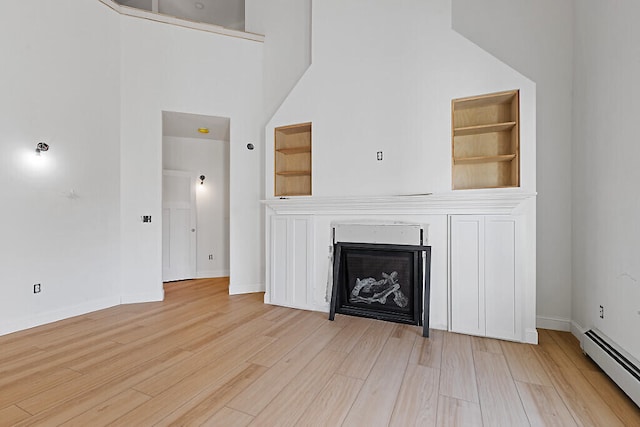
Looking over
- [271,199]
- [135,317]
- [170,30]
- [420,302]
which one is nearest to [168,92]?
[170,30]

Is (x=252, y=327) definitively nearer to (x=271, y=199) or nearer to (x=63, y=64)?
(x=271, y=199)

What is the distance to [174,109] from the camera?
4082 mm

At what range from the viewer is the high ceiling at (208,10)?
17.5 feet

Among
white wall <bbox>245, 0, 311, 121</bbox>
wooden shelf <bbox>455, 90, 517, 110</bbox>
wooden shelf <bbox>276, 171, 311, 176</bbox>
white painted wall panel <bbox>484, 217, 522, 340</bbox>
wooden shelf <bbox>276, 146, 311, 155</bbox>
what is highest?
white wall <bbox>245, 0, 311, 121</bbox>

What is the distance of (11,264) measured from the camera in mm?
2867

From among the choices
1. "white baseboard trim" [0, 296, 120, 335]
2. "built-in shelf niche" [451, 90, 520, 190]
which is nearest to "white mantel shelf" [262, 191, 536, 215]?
"built-in shelf niche" [451, 90, 520, 190]

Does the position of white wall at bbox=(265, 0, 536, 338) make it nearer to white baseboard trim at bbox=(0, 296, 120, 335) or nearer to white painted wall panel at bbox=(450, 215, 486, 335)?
white painted wall panel at bbox=(450, 215, 486, 335)

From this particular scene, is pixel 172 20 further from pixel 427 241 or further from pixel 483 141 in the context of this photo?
pixel 427 241

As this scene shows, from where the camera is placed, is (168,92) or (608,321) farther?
(168,92)

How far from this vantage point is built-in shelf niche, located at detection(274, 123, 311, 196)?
3.84m

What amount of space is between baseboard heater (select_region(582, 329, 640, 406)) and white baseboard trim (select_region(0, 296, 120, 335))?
4.93 m

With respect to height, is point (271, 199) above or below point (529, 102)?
below

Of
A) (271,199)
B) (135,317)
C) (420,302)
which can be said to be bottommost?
(135,317)

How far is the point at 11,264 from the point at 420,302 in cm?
404
